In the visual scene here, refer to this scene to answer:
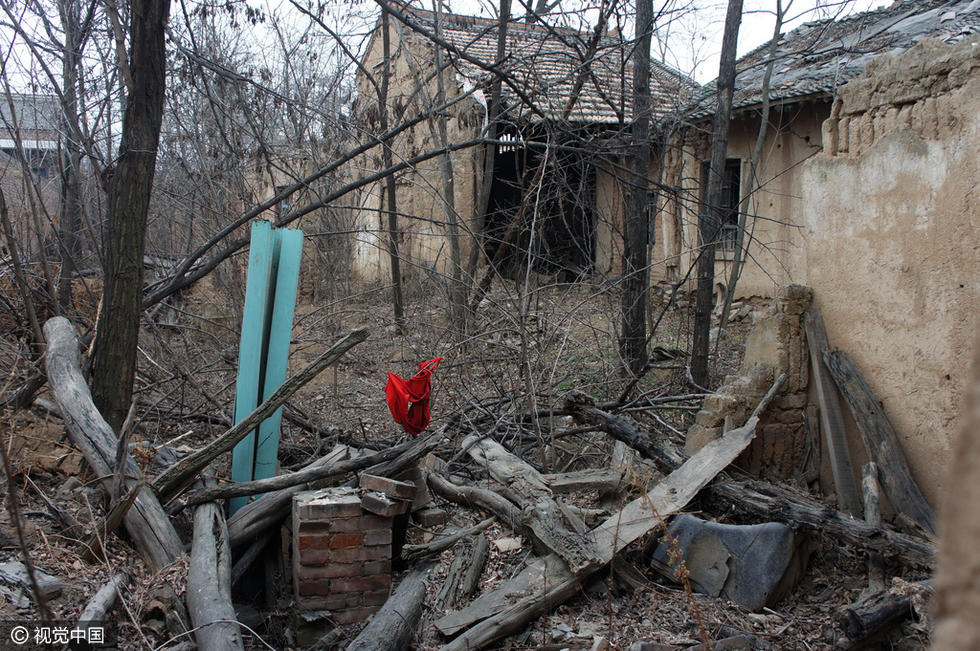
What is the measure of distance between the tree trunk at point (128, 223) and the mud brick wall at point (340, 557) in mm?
1531

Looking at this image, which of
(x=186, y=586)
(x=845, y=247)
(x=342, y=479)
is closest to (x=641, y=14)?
(x=845, y=247)

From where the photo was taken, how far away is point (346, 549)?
13.0ft

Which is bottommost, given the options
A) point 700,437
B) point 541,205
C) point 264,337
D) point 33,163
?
point 700,437

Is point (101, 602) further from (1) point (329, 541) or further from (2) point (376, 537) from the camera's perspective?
(2) point (376, 537)

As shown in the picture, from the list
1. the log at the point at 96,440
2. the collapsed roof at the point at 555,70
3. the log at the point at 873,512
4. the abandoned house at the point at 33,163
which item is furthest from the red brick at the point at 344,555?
the collapsed roof at the point at 555,70

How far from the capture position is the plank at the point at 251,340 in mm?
4547

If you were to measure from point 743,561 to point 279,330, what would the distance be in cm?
313

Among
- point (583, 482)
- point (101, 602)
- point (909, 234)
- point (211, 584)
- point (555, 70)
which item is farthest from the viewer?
point (555, 70)

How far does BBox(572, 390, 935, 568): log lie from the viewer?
3375 mm

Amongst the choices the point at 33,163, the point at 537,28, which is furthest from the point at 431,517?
the point at 33,163

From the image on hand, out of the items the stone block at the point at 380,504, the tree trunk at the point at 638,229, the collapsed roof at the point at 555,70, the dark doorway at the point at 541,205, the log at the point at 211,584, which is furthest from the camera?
the tree trunk at the point at 638,229

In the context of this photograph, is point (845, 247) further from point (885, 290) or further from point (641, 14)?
point (641, 14)

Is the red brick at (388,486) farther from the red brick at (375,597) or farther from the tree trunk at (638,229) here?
the tree trunk at (638,229)

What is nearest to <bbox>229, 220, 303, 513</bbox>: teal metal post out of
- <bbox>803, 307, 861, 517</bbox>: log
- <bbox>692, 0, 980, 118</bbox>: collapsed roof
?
<bbox>803, 307, 861, 517</bbox>: log
